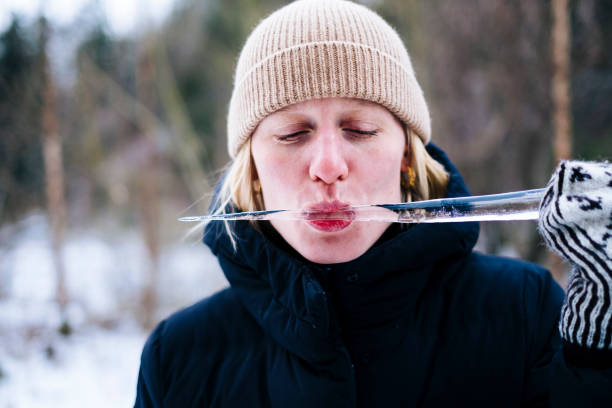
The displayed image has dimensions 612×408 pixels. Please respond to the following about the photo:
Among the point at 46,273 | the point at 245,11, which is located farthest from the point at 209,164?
the point at 46,273

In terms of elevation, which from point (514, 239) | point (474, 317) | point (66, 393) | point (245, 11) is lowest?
point (66, 393)

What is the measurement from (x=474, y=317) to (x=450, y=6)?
5674 mm

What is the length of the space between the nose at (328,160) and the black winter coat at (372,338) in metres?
0.26

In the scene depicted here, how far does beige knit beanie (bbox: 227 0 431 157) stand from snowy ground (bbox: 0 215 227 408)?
4579 mm

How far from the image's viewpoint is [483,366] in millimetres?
1153

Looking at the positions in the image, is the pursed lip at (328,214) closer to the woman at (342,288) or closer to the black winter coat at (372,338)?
the woman at (342,288)

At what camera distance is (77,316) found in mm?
6445

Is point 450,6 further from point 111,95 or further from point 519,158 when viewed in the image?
point 111,95

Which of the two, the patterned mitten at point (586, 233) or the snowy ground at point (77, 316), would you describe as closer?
the patterned mitten at point (586, 233)

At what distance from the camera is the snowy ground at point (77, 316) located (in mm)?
4492

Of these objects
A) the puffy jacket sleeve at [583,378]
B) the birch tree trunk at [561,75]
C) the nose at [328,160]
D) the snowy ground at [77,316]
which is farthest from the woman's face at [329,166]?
the snowy ground at [77,316]

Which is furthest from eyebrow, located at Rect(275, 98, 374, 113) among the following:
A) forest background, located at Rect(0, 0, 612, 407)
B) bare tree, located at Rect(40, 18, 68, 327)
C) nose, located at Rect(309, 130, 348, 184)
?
bare tree, located at Rect(40, 18, 68, 327)

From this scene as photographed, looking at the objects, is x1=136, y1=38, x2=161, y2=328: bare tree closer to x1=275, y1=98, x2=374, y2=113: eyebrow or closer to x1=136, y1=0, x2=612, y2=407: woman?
x1=136, y1=0, x2=612, y2=407: woman

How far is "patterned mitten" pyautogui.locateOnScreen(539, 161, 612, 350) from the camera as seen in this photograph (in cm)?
79
